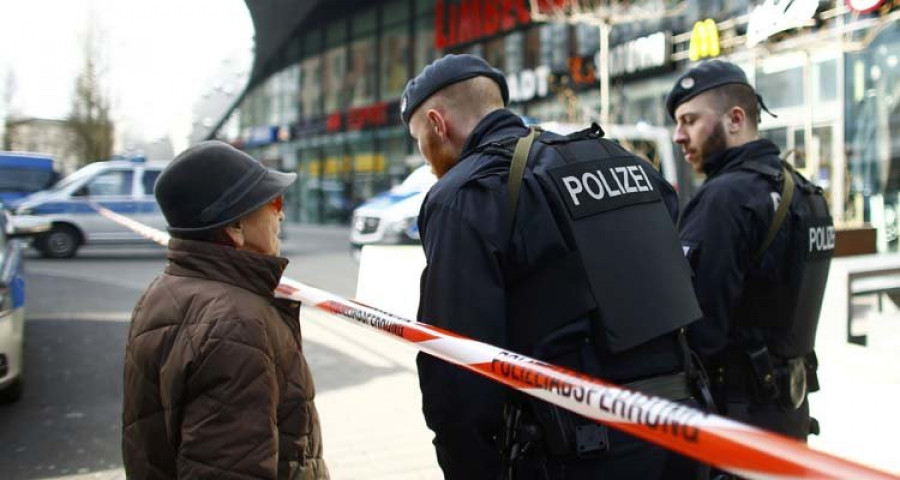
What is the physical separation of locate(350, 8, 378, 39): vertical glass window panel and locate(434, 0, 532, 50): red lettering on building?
4697 millimetres

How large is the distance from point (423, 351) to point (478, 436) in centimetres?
23

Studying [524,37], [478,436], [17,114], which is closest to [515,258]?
[478,436]

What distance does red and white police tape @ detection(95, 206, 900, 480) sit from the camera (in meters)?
1.01

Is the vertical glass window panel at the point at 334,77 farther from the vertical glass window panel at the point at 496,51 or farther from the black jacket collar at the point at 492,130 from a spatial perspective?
the black jacket collar at the point at 492,130

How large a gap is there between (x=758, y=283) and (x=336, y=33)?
33.2 m

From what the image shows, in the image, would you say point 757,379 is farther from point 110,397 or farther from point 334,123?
point 334,123

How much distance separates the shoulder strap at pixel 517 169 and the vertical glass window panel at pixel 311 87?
34.0m

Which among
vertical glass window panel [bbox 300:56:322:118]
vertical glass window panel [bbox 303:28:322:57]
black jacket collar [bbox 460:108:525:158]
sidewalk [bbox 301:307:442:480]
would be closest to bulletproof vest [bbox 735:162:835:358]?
Result: black jacket collar [bbox 460:108:525:158]

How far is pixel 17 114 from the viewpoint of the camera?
40438mm

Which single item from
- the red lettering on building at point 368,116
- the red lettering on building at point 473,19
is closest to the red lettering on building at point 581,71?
the red lettering on building at point 473,19

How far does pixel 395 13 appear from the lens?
3053 centimetres

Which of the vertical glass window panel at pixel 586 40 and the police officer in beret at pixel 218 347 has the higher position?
the vertical glass window panel at pixel 586 40

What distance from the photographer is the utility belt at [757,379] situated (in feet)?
8.06

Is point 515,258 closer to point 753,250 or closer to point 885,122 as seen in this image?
point 753,250
